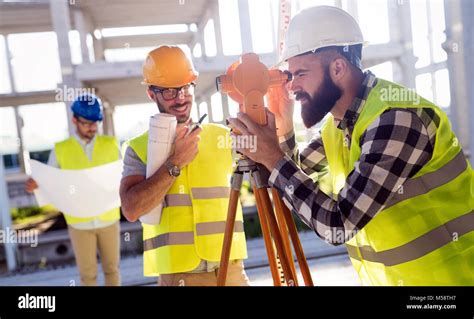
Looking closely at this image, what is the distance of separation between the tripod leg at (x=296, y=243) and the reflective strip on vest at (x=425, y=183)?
11.7 inches

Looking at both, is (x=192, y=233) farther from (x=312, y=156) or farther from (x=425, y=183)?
(x=425, y=183)

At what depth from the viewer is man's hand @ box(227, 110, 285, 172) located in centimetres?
121

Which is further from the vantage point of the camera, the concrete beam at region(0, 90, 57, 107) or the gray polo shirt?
the concrete beam at region(0, 90, 57, 107)

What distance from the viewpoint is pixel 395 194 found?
1.17 m

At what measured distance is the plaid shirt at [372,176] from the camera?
1.08 m

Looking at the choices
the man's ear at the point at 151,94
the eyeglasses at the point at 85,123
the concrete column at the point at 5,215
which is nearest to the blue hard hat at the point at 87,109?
the eyeglasses at the point at 85,123

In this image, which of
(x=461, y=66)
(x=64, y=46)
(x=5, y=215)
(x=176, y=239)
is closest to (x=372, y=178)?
(x=176, y=239)

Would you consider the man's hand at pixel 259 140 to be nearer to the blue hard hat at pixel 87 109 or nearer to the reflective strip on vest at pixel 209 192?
the reflective strip on vest at pixel 209 192

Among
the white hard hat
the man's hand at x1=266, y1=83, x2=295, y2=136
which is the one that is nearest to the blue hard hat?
the man's hand at x1=266, y1=83, x2=295, y2=136

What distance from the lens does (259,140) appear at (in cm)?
122

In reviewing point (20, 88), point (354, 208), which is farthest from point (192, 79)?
point (20, 88)

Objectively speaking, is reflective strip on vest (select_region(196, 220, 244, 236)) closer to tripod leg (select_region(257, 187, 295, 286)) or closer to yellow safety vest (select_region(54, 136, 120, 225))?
tripod leg (select_region(257, 187, 295, 286))

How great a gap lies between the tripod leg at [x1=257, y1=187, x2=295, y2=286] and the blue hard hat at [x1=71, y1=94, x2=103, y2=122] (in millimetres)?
2124
